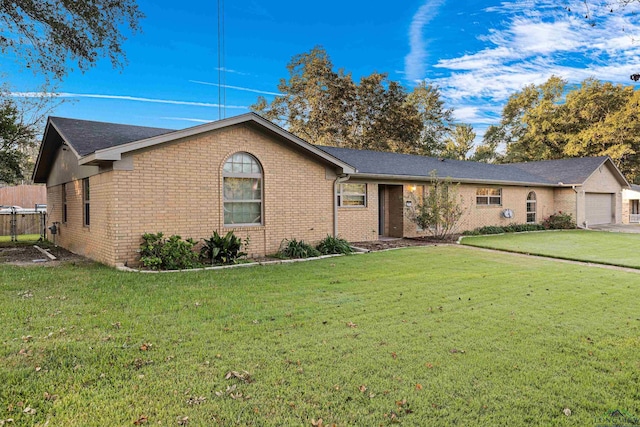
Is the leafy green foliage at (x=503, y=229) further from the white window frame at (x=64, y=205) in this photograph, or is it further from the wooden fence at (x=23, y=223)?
the wooden fence at (x=23, y=223)

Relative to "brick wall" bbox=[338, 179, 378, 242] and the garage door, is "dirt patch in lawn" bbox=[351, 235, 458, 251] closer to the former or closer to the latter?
"brick wall" bbox=[338, 179, 378, 242]

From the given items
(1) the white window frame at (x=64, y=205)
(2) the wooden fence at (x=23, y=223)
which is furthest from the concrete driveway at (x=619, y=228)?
(2) the wooden fence at (x=23, y=223)

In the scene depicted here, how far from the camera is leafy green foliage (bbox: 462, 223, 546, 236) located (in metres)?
17.5

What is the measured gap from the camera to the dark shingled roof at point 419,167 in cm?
1566

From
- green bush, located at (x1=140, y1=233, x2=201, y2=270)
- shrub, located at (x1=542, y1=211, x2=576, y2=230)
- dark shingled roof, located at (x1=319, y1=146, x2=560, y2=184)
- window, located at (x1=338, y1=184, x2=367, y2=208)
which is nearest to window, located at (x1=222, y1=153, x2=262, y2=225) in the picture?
green bush, located at (x1=140, y1=233, x2=201, y2=270)

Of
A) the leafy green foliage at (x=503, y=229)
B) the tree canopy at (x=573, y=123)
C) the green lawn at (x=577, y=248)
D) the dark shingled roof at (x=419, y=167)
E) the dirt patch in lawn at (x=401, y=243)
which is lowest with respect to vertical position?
the green lawn at (x=577, y=248)

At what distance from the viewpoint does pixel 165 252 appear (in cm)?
862

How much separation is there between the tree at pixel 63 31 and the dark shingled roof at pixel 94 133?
5.15ft

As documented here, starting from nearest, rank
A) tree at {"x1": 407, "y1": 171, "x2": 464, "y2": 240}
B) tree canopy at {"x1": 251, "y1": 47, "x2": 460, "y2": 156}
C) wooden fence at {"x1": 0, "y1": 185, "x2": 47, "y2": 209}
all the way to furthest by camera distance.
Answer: tree at {"x1": 407, "y1": 171, "x2": 464, "y2": 240}
wooden fence at {"x1": 0, "y1": 185, "x2": 47, "y2": 209}
tree canopy at {"x1": 251, "y1": 47, "x2": 460, "y2": 156}

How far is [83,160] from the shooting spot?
8648 millimetres

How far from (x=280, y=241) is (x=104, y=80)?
33.5 ft

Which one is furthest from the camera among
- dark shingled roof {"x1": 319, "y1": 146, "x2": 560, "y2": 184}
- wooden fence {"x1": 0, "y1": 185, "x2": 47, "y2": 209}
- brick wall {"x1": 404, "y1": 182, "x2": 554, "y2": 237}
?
wooden fence {"x1": 0, "y1": 185, "x2": 47, "y2": 209}

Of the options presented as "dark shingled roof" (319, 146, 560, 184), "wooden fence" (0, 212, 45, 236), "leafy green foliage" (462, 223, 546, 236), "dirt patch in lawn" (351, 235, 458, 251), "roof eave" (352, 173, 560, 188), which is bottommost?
"dirt patch in lawn" (351, 235, 458, 251)

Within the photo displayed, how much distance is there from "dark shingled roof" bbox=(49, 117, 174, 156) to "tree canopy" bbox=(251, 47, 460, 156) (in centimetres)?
2001
